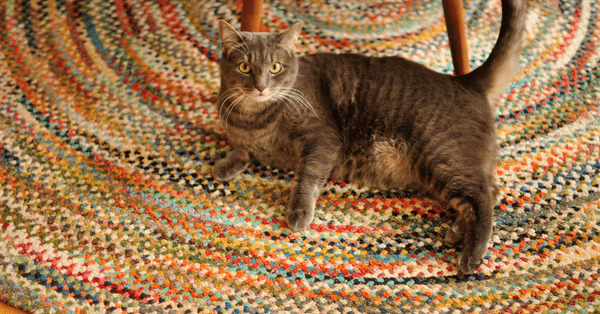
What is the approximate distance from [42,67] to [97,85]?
19cm

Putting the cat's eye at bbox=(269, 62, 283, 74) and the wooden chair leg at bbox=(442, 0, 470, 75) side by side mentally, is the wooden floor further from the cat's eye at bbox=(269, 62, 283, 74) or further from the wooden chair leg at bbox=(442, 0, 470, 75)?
the wooden chair leg at bbox=(442, 0, 470, 75)

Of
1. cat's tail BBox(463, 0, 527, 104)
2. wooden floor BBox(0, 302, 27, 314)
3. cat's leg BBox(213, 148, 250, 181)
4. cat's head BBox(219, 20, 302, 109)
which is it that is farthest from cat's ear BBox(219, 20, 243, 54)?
wooden floor BBox(0, 302, 27, 314)

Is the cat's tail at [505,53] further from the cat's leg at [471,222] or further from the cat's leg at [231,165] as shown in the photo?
the cat's leg at [231,165]

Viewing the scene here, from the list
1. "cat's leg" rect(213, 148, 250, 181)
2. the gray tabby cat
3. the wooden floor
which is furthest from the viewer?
"cat's leg" rect(213, 148, 250, 181)

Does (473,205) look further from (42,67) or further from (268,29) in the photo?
(42,67)

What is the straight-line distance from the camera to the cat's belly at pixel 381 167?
3.56 feet

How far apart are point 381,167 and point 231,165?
338 millimetres

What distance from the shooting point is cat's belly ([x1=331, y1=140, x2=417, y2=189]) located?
42.8 inches

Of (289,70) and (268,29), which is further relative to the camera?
(268,29)

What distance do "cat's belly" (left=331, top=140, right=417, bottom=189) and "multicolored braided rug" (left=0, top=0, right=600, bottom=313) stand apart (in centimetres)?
3

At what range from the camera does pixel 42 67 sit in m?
1.40

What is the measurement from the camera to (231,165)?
3.79 ft

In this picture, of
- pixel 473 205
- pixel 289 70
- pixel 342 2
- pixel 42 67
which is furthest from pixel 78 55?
pixel 473 205

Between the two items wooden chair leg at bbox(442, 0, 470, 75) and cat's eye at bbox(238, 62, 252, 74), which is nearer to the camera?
cat's eye at bbox(238, 62, 252, 74)
